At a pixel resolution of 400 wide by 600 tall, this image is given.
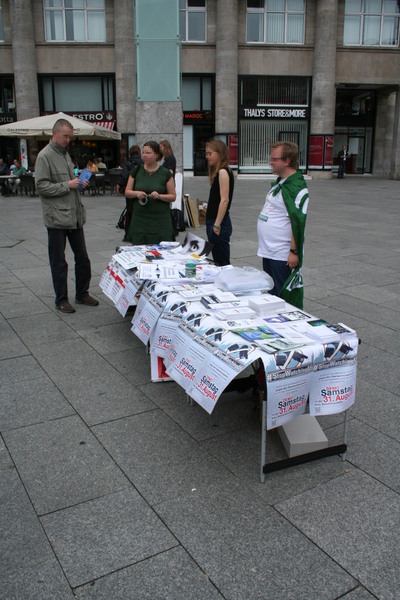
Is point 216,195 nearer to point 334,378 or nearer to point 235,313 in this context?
point 235,313

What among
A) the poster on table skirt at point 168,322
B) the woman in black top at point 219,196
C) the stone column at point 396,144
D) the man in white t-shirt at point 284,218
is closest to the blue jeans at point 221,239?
the woman in black top at point 219,196

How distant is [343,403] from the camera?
3.29 meters

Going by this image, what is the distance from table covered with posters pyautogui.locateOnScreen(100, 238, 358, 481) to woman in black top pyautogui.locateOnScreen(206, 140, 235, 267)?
5.53 feet

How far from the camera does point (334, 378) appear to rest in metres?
3.25

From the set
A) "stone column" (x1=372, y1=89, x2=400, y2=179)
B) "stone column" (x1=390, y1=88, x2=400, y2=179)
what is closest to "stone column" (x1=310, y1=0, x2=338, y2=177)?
"stone column" (x1=390, y1=88, x2=400, y2=179)

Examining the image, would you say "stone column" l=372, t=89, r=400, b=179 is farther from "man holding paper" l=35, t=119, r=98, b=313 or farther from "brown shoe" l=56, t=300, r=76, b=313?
"brown shoe" l=56, t=300, r=76, b=313

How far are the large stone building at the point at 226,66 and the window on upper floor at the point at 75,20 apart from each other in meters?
0.06

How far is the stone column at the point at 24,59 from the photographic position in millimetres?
28906

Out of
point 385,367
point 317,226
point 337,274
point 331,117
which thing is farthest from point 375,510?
point 331,117

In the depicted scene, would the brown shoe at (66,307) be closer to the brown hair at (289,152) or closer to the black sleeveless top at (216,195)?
the black sleeveless top at (216,195)

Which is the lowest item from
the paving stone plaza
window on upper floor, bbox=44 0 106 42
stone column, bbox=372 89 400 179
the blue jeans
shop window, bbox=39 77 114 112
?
the paving stone plaza

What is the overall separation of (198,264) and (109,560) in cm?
296

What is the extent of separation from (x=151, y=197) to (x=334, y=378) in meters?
3.35

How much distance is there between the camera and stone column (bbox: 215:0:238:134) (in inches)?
1152
